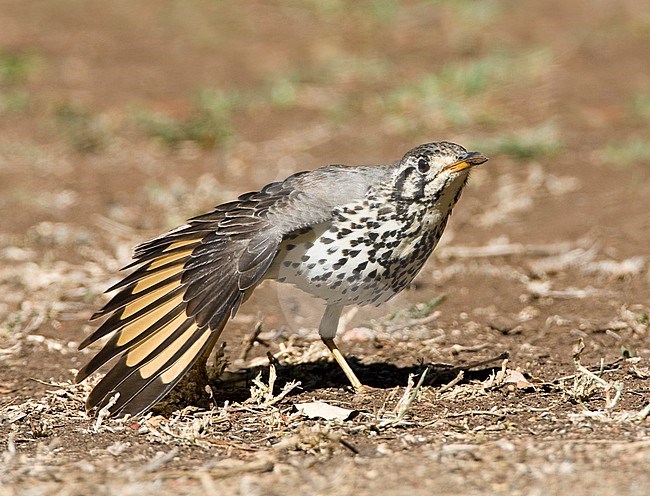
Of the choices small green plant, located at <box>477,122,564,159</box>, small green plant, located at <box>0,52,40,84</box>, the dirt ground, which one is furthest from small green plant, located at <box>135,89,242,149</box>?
small green plant, located at <box>477,122,564,159</box>

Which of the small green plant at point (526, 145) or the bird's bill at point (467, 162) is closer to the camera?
the bird's bill at point (467, 162)

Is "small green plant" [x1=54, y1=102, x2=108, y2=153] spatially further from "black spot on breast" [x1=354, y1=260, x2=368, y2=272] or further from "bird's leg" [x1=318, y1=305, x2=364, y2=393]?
"black spot on breast" [x1=354, y1=260, x2=368, y2=272]

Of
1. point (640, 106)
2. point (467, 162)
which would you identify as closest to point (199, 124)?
point (640, 106)

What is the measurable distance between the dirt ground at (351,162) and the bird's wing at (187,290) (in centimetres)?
22

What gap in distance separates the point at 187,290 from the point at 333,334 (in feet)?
2.81

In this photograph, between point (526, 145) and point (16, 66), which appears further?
point (16, 66)

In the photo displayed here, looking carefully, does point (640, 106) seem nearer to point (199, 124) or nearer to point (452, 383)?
point (199, 124)

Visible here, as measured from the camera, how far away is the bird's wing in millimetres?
4293

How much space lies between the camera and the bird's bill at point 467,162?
14.7 ft

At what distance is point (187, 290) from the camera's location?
4.42 m

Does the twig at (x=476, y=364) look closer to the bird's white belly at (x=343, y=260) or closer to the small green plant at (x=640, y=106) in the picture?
the bird's white belly at (x=343, y=260)

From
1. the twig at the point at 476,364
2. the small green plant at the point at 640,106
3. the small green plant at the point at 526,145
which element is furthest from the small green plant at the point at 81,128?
the twig at the point at 476,364

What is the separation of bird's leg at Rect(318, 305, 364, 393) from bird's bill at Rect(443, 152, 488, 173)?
32.0 inches

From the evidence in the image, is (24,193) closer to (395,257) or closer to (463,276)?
(463,276)
